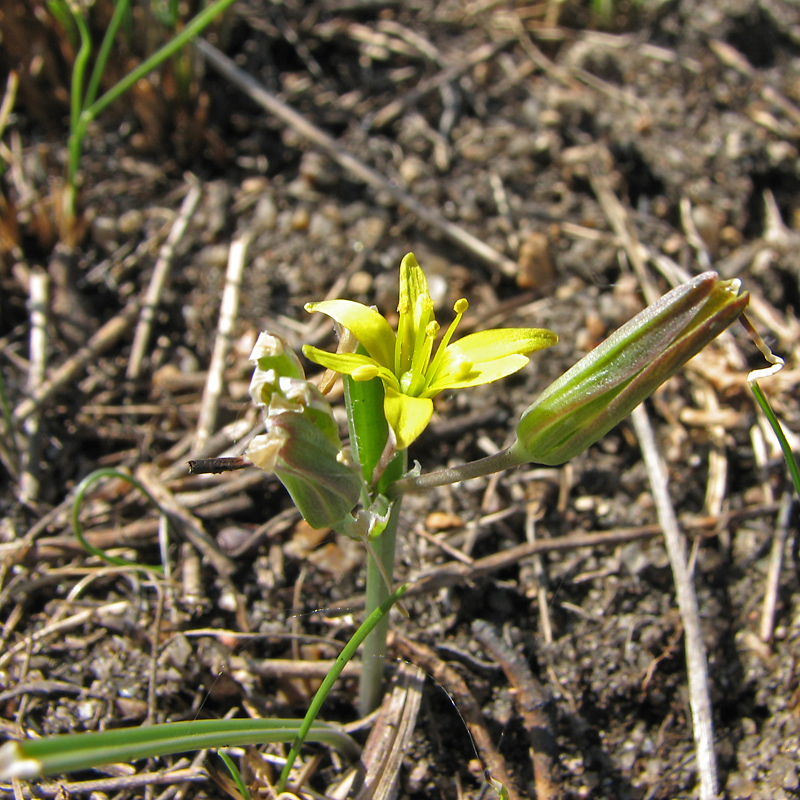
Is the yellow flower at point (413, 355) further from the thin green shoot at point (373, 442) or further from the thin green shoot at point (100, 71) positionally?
the thin green shoot at point (100, 71)

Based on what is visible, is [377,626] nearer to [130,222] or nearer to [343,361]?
[343,361]

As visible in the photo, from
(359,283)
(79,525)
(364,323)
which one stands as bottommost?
(79,525)

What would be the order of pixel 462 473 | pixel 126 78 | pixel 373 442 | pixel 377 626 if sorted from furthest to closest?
pixel 126 78 → pixel 377 626 → pixel 373 442 → pixel 462 473

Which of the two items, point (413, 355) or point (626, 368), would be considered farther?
point (413, 355)

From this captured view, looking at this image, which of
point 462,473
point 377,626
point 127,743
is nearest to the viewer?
point 127,743

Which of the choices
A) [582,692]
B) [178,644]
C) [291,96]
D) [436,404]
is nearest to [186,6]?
[291,96]

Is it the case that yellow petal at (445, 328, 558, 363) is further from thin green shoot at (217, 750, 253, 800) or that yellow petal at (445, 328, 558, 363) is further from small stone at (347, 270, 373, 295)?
small stone at (347, 270, 373, 295)

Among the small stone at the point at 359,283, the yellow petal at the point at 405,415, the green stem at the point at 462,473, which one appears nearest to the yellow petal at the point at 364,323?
the yellow petal at the point at 405,415

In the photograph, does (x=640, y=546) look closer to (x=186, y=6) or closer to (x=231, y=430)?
(x=231, y=430)

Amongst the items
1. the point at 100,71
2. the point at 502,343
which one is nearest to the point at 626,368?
the point at 502,343
